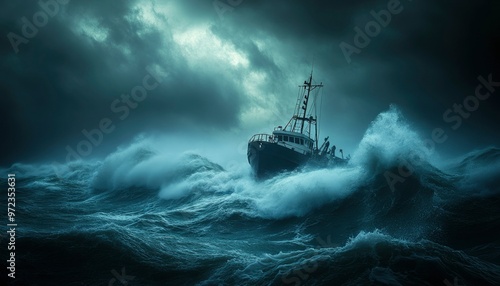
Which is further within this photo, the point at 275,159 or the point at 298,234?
the point at 275,159

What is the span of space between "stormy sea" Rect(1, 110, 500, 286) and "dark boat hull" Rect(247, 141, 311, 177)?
123 centimetres

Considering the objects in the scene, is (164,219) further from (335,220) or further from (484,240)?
(484,240)

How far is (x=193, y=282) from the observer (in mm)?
8648

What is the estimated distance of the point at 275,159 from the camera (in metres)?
26.9

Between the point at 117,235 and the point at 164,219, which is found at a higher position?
the point at 164,219

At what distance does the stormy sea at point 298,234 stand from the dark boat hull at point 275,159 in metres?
1.23

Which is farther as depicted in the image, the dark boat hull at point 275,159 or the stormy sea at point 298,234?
the dark boat hull at point 275,159

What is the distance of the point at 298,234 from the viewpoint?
14961mm

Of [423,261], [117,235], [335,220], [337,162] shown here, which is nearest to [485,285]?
[423,261]

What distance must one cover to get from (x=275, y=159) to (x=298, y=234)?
12.4 metres

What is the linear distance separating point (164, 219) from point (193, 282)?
34.5ft

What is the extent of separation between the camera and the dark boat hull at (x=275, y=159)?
26.7m

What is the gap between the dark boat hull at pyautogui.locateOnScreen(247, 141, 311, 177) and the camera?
26672mm

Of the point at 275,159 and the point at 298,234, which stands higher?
the point at 275,159
